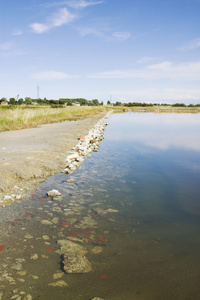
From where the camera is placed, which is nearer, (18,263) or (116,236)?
(18,263)

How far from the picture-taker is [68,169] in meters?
8.08

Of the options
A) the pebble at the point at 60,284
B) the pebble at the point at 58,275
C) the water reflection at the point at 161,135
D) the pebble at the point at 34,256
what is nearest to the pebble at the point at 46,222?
the pebble at the point at 34,256

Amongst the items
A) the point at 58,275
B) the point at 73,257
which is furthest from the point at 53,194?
the point at 58,275

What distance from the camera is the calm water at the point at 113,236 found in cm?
286

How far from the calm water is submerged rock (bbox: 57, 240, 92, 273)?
0.27 feet

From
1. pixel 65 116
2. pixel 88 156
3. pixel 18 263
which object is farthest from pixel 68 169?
pixel 65 116

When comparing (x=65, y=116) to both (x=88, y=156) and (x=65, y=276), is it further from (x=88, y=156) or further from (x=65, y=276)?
(x=65, y=276)

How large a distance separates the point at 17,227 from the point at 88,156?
679 centimetres

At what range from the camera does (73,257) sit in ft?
11.1

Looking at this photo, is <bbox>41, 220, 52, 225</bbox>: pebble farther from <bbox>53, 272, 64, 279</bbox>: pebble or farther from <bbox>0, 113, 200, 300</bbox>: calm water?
<bbox>53, 272, 64, 279</bbox>: pebble

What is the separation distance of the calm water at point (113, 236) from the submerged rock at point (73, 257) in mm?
82

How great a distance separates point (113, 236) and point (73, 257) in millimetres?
887

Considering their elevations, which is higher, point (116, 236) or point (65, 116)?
point (65, 116)

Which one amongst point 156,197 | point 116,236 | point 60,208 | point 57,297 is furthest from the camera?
point 156,197
